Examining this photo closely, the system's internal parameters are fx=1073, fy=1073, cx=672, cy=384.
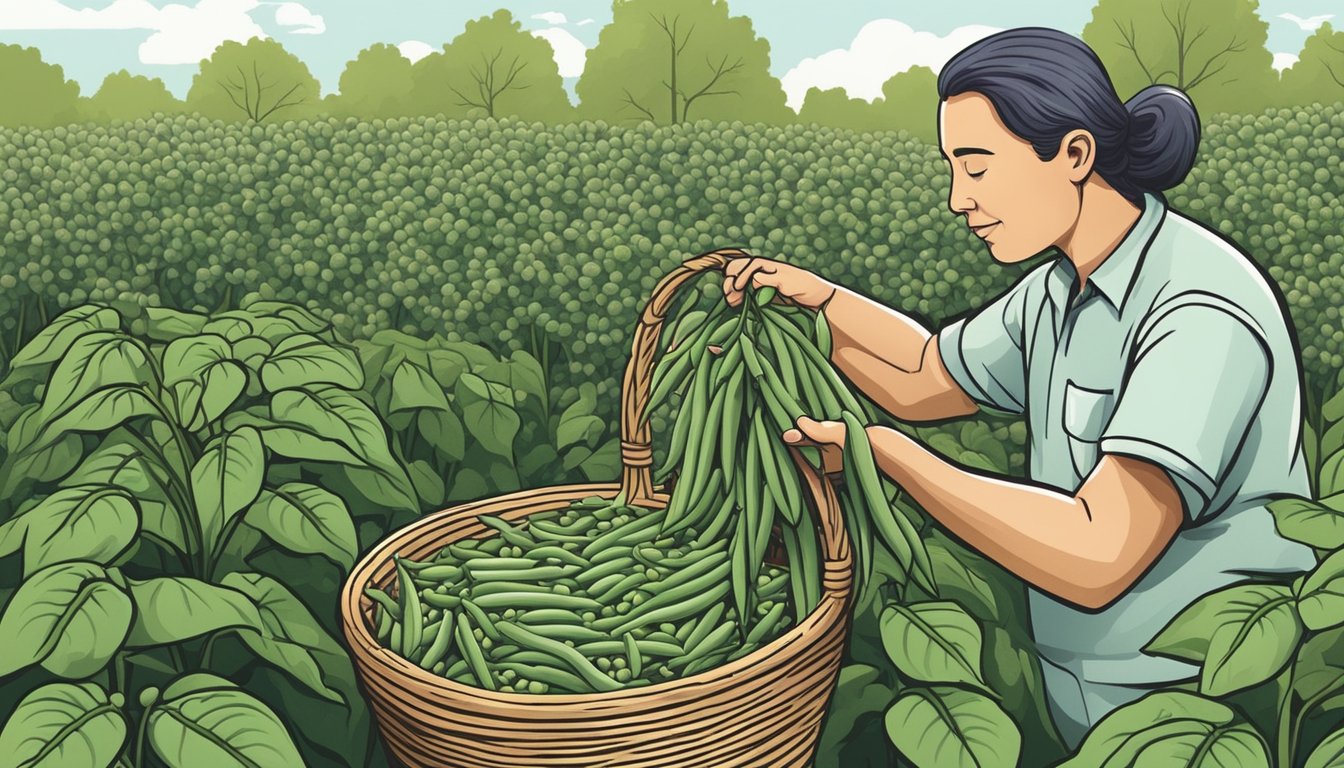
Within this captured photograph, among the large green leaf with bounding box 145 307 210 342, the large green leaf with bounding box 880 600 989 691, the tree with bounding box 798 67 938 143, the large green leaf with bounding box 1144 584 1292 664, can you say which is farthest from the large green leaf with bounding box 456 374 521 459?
the large green leaf with bounding box 1144 584 1292 664

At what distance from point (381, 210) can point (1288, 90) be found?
9.94 feet

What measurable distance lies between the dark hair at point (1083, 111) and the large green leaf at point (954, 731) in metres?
0.98

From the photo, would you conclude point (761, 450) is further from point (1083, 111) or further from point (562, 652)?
point (1083, 111)

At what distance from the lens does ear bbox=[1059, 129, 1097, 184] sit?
6.31ft

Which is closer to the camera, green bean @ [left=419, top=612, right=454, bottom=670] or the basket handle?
green bean @ [left=419, top=612, right=454, bottom=670]

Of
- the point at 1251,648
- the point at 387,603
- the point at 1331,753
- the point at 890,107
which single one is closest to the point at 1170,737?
the point at 1251,648

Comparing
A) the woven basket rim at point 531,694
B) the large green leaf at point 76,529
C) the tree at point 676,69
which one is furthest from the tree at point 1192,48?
the large green leaf at point 76,529

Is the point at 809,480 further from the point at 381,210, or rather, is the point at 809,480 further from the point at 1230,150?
the point at 1230,150

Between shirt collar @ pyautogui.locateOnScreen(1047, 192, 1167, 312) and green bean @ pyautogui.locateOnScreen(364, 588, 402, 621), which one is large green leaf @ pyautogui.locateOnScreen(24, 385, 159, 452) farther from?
shirt collar @ pyautogui.locateOnScreen(1047, 192, 1167, 312)

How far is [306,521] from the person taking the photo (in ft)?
6.97

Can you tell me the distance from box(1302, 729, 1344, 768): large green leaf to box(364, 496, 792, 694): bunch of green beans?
0.96 meters

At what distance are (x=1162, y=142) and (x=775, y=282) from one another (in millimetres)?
815

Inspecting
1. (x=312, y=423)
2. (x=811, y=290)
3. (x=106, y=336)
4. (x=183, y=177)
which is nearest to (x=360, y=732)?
(x=312, y=423)

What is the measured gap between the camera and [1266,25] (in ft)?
11.8
